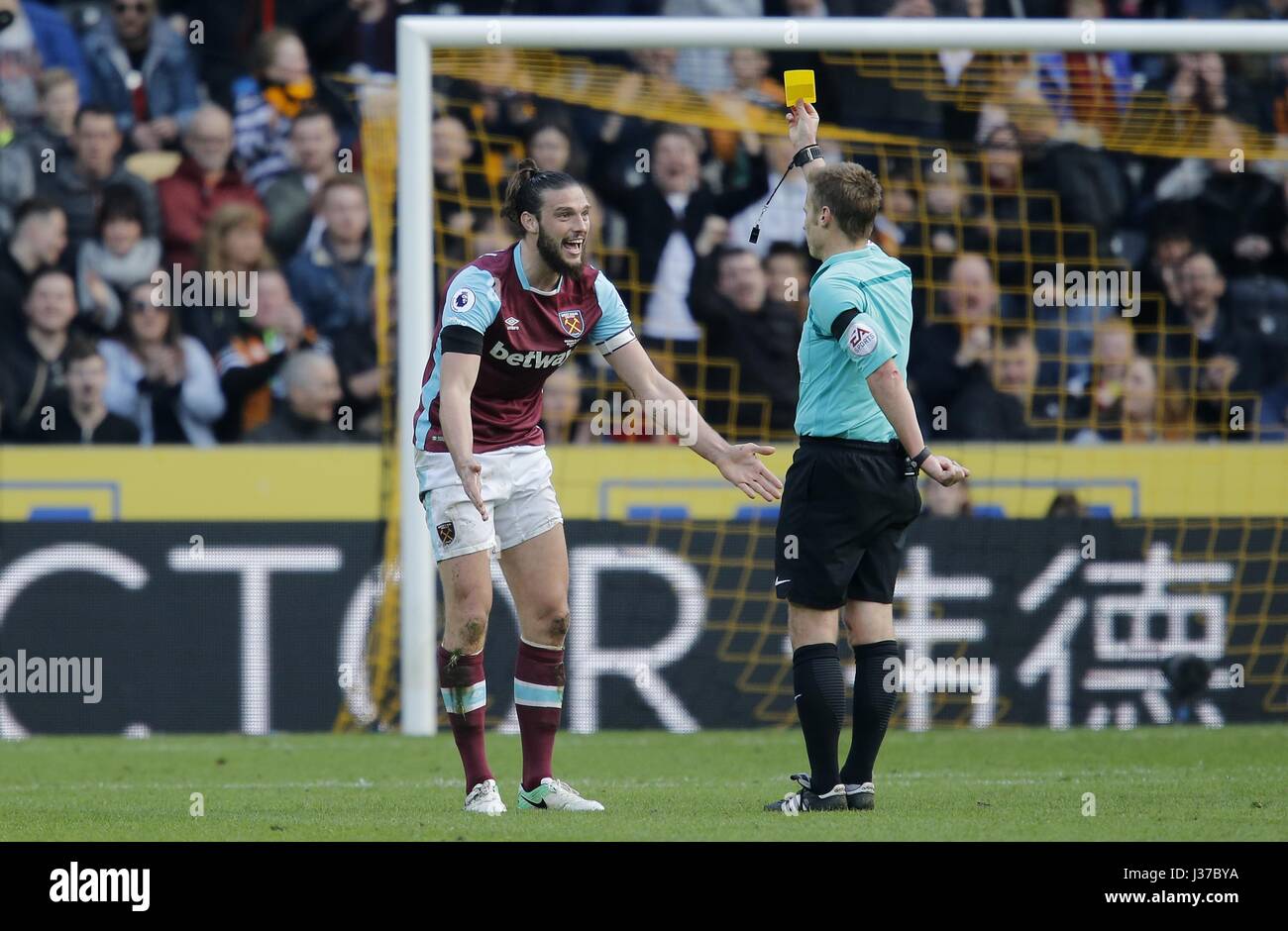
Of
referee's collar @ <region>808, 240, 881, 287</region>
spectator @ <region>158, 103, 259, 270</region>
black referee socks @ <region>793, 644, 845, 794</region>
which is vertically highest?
spectator @ <region>158, 103, 259, 270</region>

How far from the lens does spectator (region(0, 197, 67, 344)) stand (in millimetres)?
10531

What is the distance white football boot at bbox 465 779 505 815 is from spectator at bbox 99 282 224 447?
498cm

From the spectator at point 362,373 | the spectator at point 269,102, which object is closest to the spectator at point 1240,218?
the spectator at point 362,373

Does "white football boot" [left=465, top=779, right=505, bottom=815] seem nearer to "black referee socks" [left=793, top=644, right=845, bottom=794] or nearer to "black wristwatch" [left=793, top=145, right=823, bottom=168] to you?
"black referee socks" [left=793, top=644, right=845, bottom=794]

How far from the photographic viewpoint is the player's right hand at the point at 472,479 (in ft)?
18.1

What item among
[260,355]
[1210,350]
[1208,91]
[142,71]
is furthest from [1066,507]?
[142,71]

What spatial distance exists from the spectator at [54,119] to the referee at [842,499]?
6370 millimetres

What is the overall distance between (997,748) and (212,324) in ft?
16.3

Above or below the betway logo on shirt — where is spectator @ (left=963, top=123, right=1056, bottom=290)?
above

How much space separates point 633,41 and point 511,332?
404 centimetres

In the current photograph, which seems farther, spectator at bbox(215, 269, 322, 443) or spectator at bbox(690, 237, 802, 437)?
spectator at bbox(215, 269, 322, 443)

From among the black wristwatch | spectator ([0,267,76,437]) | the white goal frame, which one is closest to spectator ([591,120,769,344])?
the white goal frame

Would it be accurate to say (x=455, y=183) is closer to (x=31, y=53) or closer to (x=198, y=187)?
(x=198, y=187)

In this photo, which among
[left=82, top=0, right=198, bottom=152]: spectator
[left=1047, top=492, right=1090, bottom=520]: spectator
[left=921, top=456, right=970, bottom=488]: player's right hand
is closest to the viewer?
[left=921, top=456, right=970, bottom=488]: player's right hand
